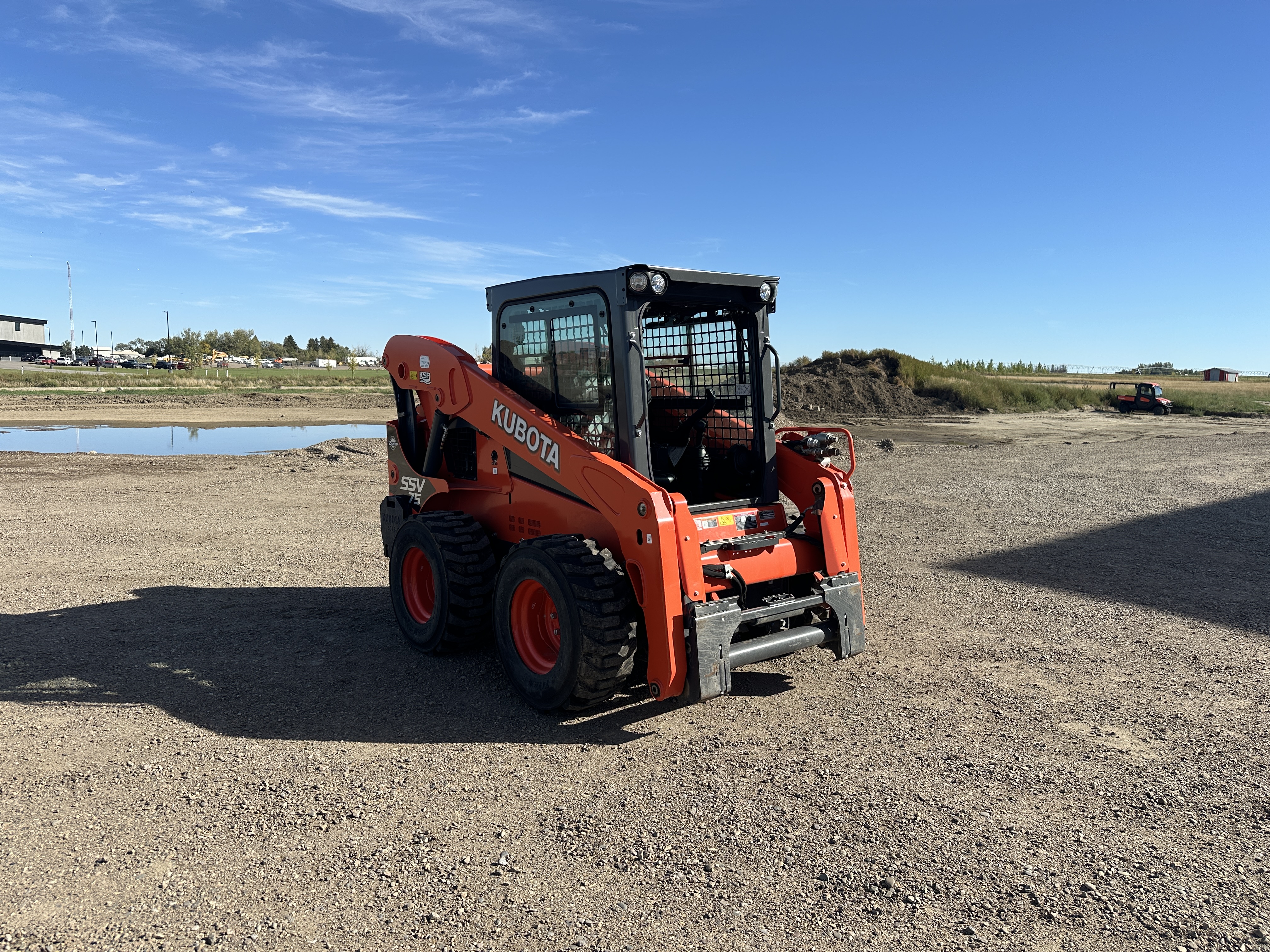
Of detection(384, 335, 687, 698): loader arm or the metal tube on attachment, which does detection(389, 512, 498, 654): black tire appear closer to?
detection(384, 335, 687, 698): loader arm

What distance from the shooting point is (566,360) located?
568cm

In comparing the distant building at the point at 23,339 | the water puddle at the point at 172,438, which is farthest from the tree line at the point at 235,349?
the water puddle at the point at 172,438

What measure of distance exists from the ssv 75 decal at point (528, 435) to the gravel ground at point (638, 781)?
1.55 m

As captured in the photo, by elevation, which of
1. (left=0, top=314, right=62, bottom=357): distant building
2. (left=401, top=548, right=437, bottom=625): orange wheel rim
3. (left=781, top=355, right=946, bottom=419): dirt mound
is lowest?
(left=401, top=548, right=437, bottom=625): orange wheel rim

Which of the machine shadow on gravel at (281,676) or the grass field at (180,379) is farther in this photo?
the grass field at (180,379)

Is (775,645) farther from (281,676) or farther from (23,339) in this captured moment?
(23,339)

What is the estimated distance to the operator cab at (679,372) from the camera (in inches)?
215

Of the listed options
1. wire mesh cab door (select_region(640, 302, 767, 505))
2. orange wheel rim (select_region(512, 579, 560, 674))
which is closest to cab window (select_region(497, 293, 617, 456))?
wire mesh cab door (select_region(640, 302, 767, 505))

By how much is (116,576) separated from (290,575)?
169cm

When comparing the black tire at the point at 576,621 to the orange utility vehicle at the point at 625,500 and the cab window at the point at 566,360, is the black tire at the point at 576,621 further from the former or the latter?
the cab window at the point at 566,360

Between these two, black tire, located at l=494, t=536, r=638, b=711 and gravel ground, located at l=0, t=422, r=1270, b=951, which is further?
black tire, located at l=494, t=536, r=638, b=711

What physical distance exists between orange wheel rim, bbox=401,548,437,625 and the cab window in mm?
1546

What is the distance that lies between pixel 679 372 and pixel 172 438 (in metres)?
21.1

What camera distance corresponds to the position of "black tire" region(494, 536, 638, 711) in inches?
185
